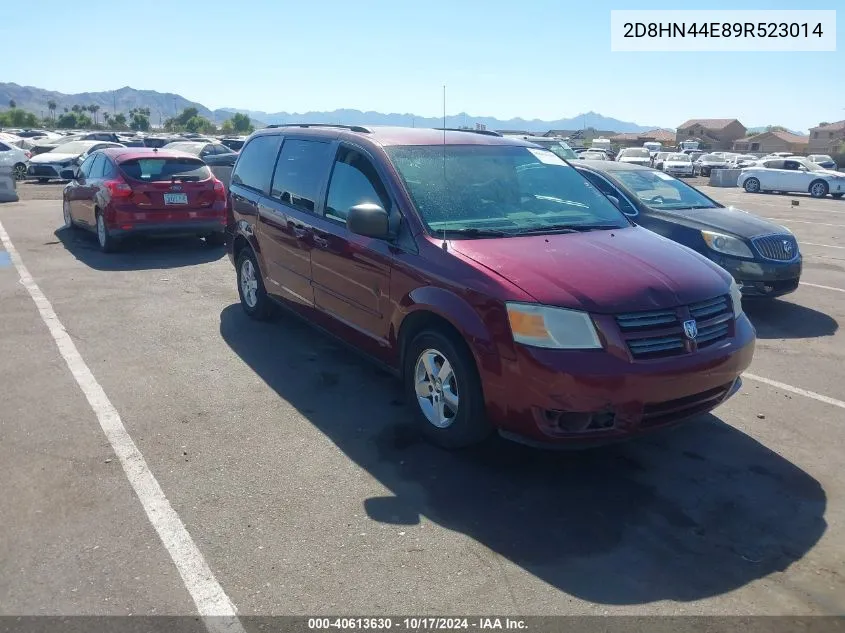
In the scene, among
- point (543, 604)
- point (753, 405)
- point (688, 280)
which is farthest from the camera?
point (753, 405)

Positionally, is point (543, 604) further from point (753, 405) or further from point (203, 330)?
point (203, 330)

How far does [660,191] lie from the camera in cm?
914

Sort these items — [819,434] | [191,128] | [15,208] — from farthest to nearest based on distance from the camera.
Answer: [191,128] < [15,208] < [819,434]

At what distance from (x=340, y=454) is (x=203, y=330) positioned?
315 centimetres

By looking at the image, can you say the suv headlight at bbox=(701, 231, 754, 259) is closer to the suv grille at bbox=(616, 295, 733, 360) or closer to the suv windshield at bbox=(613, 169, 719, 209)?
the suv windshield at bbox=(613, 169, 719, 209)

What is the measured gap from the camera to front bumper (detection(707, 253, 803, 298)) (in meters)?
8.00

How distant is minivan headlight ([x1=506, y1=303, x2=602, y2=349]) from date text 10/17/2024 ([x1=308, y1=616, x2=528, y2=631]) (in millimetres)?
1480

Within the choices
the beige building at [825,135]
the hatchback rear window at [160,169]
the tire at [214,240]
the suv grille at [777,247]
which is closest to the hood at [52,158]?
the tire at [214,240]

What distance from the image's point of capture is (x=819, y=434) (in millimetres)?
4965

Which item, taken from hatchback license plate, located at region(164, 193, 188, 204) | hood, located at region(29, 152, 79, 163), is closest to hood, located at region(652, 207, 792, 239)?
hatchback license plate, located at region(164, 193, 188, 204)

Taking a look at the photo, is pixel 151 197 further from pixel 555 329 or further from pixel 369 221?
pixel 555 329

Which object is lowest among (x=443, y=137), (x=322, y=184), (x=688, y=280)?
(x=688, y=280)

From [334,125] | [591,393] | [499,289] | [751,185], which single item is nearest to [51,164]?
[334,125]

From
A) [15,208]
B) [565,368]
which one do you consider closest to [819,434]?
[565,368]
